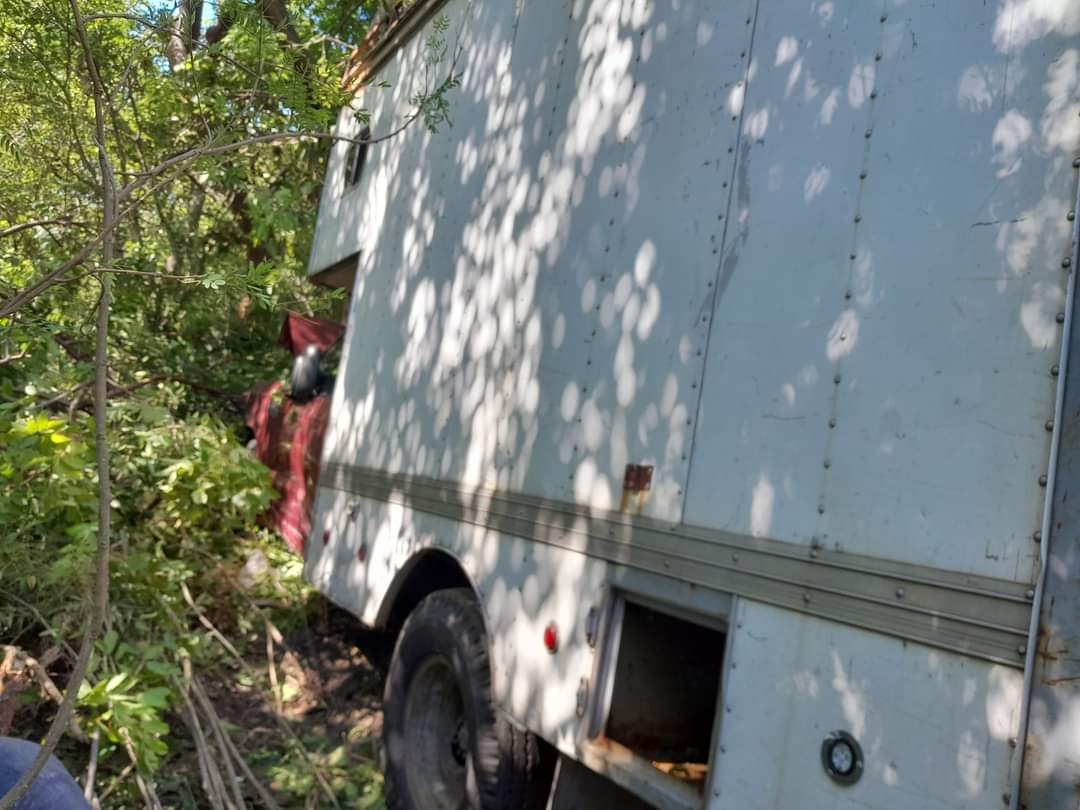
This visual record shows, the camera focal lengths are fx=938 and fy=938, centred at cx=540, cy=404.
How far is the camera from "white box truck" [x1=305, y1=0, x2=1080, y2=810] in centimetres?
180

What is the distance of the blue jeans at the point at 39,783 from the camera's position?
2.49 metres

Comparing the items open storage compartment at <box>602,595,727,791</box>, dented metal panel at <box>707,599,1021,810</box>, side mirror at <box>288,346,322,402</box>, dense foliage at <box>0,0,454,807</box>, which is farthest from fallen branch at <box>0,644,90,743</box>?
dented metal panel at <box>707,599,1021,810</box>

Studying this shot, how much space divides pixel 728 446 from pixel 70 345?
6.58 metres

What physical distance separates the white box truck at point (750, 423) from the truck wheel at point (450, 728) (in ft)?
0.05

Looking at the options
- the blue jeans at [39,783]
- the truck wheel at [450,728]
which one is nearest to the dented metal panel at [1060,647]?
the truck wheel at [450,728]

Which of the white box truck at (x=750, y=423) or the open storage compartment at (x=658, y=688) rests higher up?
the white box truck at (x=750, y=423)

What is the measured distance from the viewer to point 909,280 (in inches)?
80.7

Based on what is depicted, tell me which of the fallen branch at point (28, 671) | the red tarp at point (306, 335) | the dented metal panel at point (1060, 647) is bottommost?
the fallen branch at point (28, 671)

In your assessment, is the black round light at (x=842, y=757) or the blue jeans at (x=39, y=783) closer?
the black round light at (x=842, y=757)

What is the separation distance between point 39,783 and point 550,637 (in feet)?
4.88

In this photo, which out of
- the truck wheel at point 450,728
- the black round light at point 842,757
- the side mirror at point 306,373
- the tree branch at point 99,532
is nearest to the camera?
the black round light at point 842,757

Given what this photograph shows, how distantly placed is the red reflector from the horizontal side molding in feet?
0.87

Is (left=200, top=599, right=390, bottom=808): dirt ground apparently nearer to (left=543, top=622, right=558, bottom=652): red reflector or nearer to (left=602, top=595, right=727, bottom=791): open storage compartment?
(left=543, top=622, right=558, bottom=652): red reflector

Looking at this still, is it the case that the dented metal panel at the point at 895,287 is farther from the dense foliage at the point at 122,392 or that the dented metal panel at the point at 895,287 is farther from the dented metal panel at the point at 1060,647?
the dense foliage at the point at 122,392
